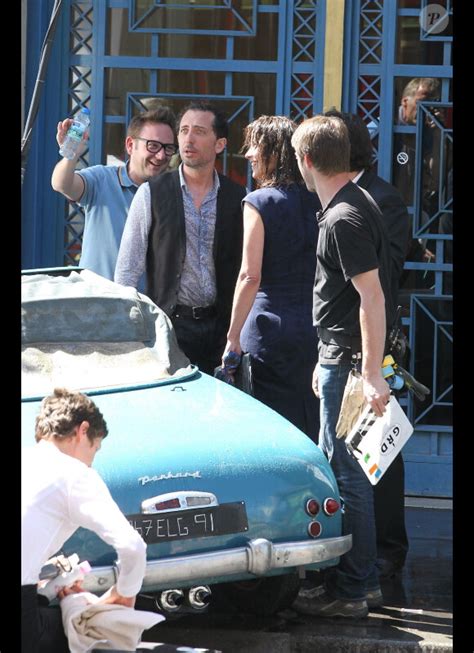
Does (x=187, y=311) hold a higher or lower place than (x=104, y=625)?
higher

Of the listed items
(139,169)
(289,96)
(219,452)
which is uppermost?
(289,96)

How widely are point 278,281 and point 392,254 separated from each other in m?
0.58

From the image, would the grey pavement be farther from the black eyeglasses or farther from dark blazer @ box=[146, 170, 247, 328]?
the black eyeglasses

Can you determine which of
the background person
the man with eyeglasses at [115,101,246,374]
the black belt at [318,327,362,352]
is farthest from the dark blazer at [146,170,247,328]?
the background person

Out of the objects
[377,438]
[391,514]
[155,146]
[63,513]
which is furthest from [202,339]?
[63,513]

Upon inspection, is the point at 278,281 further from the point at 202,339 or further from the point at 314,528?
the point at 314,528

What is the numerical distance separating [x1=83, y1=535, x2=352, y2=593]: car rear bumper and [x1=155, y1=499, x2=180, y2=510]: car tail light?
19cm

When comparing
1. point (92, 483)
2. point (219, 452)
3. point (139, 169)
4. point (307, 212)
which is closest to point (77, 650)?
point (92, 483)

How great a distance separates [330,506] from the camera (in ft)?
17.1

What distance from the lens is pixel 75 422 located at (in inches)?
173

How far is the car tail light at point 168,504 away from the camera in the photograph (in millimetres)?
4812
